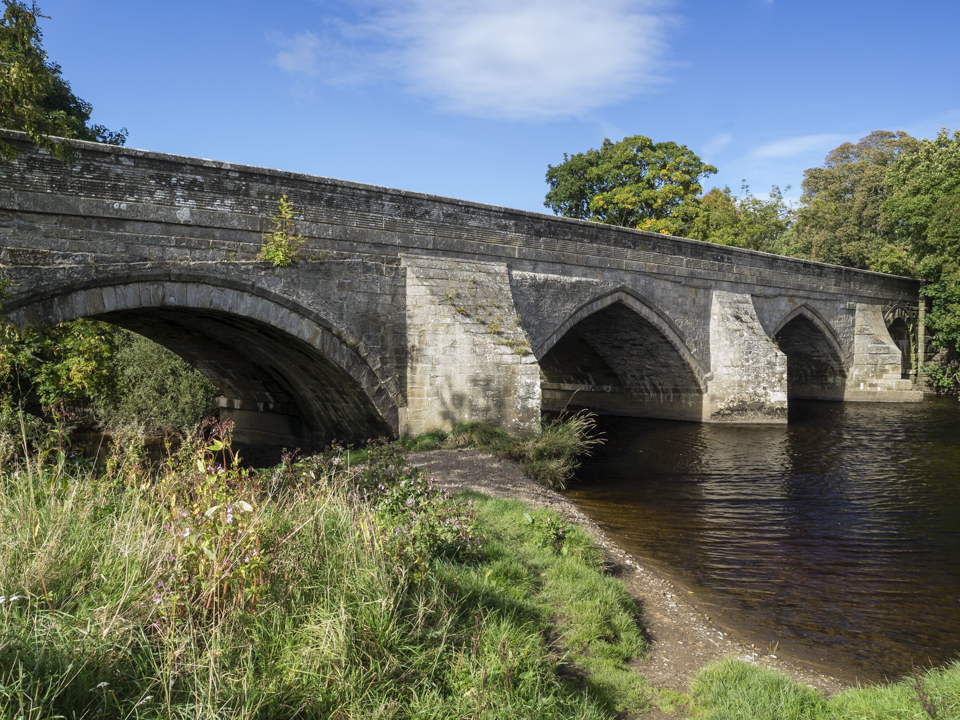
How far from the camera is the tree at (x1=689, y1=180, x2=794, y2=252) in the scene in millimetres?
29453

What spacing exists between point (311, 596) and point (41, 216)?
669 cm

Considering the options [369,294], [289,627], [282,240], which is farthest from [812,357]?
[289,627]

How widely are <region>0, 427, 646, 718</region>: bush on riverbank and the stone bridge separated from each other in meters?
4.58

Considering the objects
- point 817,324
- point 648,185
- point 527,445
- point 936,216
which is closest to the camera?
point 527,445

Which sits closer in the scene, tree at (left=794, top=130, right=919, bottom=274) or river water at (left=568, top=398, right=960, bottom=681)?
river water at (left=568, top=398, right=960, bottom=681)

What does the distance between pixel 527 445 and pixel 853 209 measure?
28.1m

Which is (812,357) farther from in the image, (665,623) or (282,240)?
(665,623)

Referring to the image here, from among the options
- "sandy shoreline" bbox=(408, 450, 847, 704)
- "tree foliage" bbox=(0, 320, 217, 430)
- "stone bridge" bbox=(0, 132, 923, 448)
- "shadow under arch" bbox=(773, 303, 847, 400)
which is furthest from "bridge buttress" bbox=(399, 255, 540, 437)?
"shadow under arch" bbox=(773, 303, 847, 400)

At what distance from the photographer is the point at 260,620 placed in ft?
10.2

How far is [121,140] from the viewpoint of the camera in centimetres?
2084

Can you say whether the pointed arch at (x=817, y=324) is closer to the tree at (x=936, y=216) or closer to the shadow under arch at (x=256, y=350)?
the tree at (x=936, y=216)

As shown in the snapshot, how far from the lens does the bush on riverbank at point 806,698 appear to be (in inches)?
→ 136

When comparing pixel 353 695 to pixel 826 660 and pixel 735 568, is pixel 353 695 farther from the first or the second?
pixel 735 568

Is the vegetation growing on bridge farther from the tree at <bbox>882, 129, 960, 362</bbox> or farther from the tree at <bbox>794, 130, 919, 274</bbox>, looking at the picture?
the tree at <bbox>794, 130, 919, 274</bbox>
